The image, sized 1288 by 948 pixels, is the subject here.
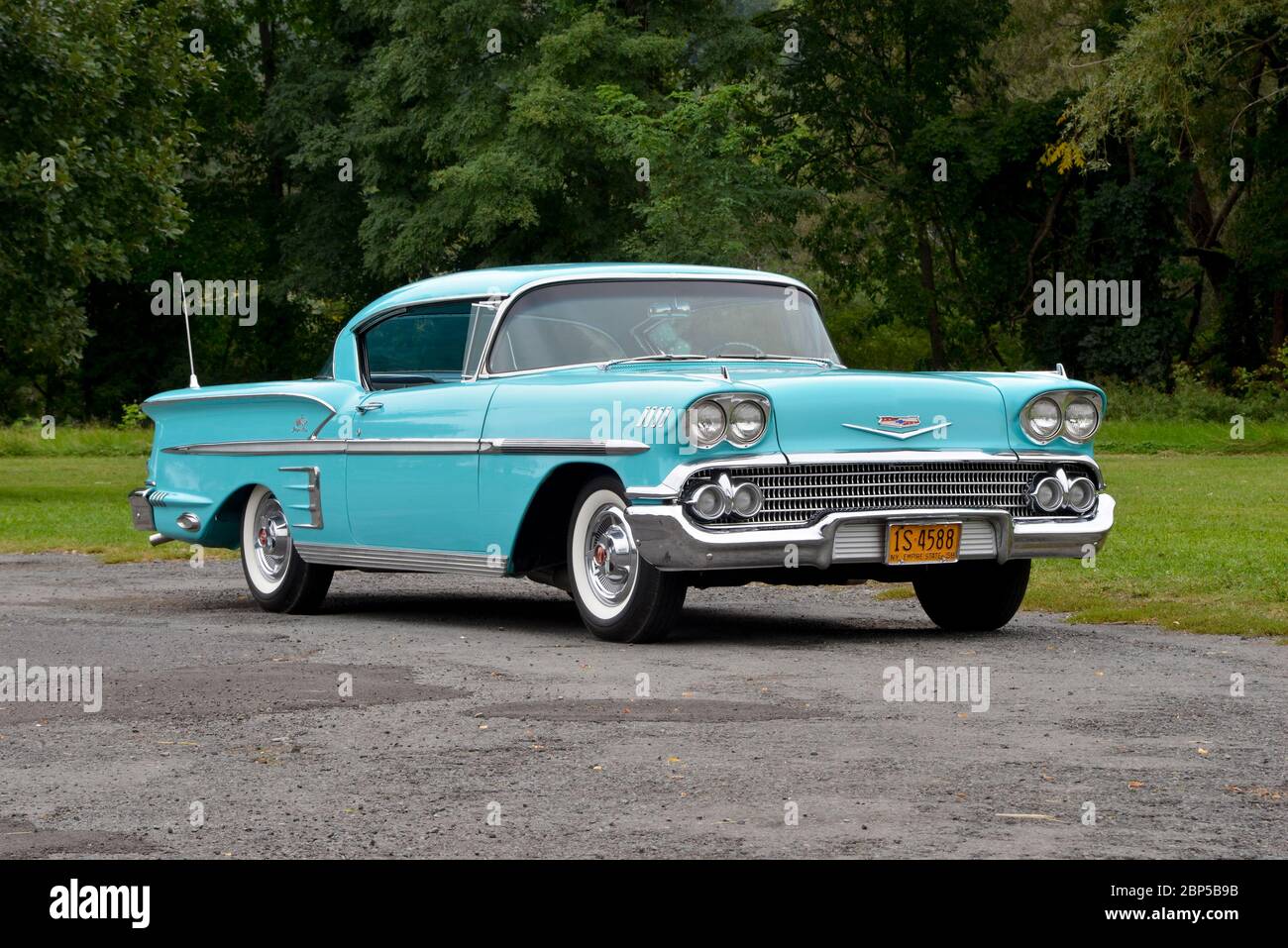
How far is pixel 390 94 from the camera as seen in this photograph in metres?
48.0

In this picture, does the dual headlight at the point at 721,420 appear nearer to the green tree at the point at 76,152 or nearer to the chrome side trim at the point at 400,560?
the chrome side trim at the point at 400,560

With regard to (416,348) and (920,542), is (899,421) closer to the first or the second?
(920,542)

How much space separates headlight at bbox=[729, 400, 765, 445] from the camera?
898cm

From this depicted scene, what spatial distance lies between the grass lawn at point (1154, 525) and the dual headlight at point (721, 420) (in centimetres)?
287

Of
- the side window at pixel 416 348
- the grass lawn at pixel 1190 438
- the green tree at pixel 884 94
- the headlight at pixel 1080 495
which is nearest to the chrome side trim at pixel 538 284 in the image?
the side window at pixel 416 348

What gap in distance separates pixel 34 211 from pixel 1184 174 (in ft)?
101

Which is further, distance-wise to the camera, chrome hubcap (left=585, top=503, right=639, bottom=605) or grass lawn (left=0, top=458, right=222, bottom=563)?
grass lawn (left=0, top=458, right=222, bottom=563)

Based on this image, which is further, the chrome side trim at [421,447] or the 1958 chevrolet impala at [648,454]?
the chrome side trim at [421,447]

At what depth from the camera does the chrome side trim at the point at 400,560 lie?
9969mm

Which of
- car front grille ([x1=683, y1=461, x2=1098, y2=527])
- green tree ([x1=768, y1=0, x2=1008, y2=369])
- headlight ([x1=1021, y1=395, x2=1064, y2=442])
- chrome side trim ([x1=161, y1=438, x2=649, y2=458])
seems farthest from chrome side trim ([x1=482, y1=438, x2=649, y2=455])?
green tree ([x1=768, y1=0, x2=1008, y2=369])

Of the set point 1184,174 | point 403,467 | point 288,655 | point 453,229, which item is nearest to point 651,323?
point 403,467

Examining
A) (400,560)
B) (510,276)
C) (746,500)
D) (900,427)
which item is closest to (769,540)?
(746,500)

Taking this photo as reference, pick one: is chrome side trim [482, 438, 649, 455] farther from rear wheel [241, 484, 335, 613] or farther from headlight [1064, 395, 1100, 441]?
headlight [1064, 395, 1100, 441]

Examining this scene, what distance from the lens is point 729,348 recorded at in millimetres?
10430
